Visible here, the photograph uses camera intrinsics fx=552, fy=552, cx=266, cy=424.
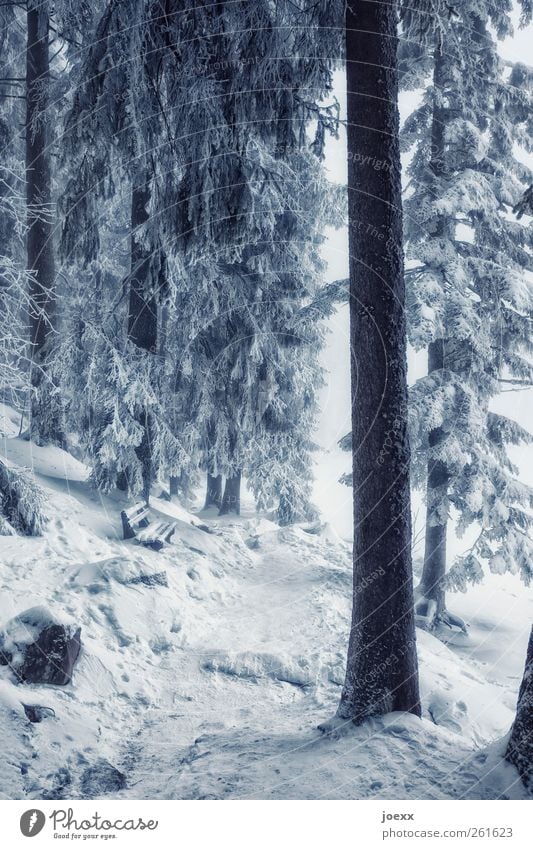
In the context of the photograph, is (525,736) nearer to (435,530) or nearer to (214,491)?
(435,530)

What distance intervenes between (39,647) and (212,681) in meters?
2.30

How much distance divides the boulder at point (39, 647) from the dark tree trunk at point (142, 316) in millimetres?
4994

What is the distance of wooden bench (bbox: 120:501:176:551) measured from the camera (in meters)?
9.77

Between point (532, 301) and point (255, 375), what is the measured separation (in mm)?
5805

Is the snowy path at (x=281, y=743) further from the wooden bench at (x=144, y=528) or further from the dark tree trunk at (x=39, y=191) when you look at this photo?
the dark tree trunk at (x=39, y=191)

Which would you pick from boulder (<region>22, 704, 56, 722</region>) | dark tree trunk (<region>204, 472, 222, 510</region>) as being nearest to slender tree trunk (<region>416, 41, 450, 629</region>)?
boulder (<region>22, 704, 56, 722</region>)

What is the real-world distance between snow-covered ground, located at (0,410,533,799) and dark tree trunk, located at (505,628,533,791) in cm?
12

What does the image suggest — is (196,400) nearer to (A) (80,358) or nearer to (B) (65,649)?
(A) (80,358)

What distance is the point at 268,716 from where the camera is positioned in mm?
6051

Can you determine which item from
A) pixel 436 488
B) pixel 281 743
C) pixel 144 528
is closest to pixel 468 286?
pixel 436 488

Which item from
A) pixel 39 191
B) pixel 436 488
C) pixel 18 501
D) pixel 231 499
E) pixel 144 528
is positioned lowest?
pixel 231 499

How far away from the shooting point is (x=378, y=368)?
509 centimetres

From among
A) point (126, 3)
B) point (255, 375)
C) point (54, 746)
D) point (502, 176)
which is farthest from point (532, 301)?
point (54, 746)
